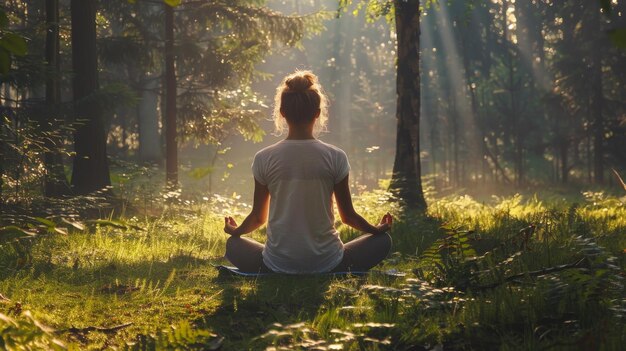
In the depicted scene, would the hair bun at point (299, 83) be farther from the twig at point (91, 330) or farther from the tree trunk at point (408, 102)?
the tree trunk at point (408, 102)

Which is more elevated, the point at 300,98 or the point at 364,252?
the point at 300,98

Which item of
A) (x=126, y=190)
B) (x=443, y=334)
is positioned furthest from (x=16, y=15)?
(x=443, y=334)

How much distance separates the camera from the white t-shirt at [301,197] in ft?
19.9

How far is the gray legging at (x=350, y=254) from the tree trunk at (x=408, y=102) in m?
6.93

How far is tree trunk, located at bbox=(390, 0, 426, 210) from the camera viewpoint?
43.9ft

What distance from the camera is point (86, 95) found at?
13.9 m

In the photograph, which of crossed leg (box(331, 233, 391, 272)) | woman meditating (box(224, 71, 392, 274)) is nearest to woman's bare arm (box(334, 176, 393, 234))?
woman meditating (box(224, 71, 392, 274))

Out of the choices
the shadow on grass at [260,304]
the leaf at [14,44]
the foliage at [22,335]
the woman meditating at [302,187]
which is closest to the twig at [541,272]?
the shadow on grass at [260,304]

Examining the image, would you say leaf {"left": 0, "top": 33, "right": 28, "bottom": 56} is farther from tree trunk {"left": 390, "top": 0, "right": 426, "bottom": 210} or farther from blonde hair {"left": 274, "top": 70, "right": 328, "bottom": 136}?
tree trunk {"left": 390, "top": 0, "right": 426, "bottom": 210}

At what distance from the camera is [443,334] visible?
13.1 ft

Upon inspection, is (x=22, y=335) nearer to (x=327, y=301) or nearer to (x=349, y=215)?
(x=327, y=301)

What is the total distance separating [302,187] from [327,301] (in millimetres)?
1231

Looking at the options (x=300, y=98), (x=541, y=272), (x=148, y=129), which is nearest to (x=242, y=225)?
(x=300, y=98)

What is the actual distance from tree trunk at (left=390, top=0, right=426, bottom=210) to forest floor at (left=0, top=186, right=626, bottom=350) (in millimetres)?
5887
